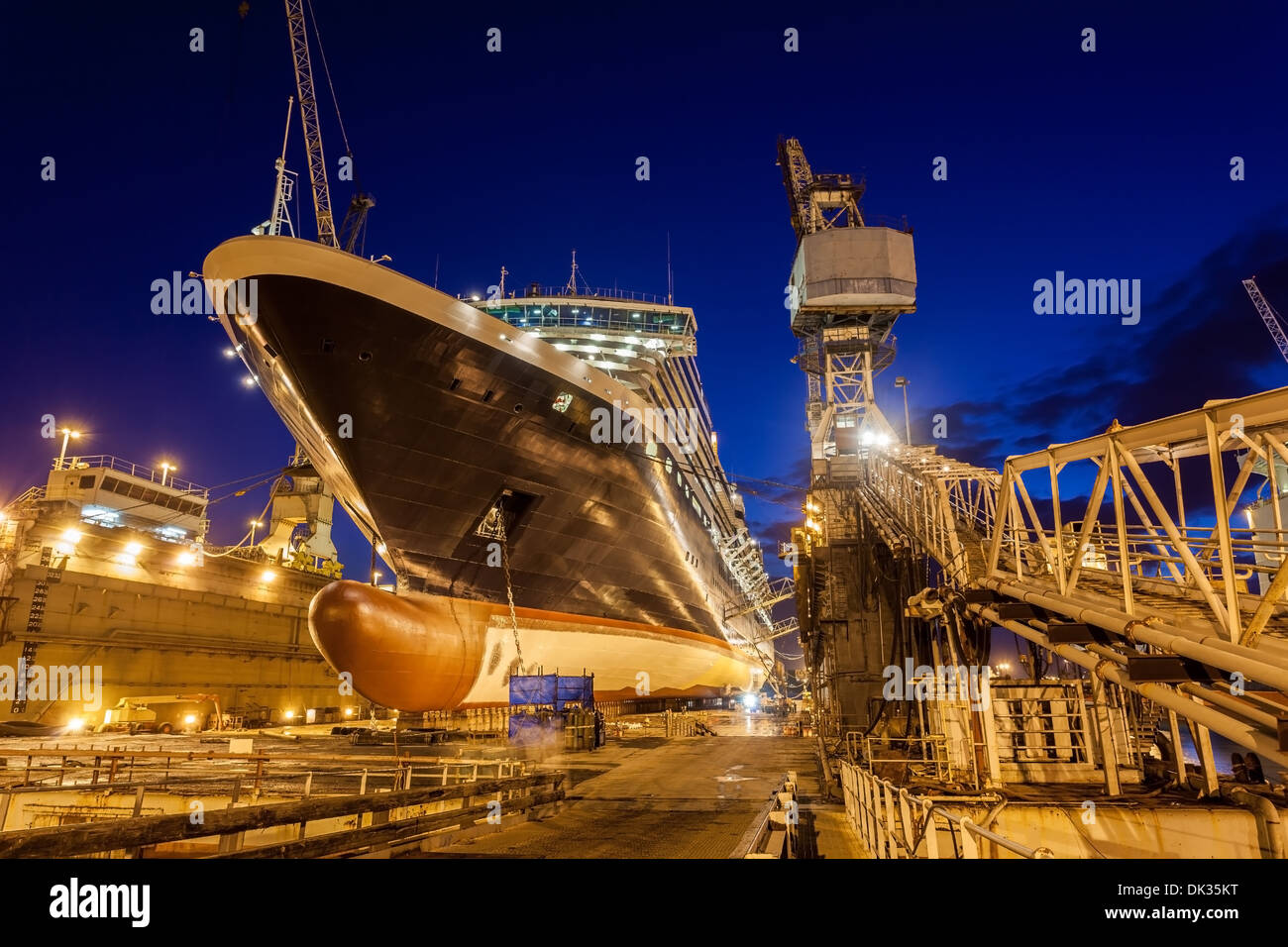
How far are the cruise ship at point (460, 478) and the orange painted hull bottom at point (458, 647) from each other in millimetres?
51

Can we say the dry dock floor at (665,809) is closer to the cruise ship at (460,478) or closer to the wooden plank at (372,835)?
the wooden plank at (372,835)

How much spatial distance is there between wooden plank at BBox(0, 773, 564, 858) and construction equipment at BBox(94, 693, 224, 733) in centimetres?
2386

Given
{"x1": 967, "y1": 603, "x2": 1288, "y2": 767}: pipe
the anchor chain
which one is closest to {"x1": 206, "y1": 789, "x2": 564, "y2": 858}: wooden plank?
{"x1": 967, "y1": 603, "x2": 1288, "y2": 767}: pipe

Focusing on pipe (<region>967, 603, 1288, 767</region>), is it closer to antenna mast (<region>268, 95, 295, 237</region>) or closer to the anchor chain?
the anchor chain

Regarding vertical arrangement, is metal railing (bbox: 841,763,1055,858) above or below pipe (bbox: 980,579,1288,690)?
below

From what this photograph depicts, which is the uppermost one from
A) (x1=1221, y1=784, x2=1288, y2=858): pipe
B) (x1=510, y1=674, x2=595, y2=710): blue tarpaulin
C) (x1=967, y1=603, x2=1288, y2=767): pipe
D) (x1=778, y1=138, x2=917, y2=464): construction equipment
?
(x1=778, y1=138, x2=917, y2=464): construction equipment

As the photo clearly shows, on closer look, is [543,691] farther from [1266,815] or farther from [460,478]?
[1266,815]

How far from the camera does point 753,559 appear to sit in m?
50.7

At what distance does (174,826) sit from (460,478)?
12590 millimetres

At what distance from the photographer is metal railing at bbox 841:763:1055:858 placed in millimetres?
6609
